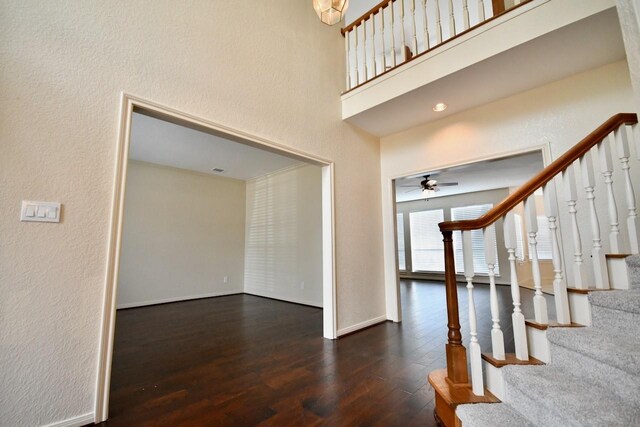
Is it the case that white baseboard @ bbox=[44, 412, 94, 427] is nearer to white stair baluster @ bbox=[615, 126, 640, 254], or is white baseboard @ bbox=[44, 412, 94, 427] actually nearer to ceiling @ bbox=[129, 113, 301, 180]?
ceiling @ bbox=[129, 113, 301, 180]

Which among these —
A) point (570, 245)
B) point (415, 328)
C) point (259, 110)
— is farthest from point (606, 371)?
point (259, 110)

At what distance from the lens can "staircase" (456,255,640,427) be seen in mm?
1155

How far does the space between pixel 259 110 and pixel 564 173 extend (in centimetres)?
245

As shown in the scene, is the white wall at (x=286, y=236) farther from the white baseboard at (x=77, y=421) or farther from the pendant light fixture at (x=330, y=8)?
the white baseboard at (x=77, y=421)

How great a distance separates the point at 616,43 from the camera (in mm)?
2264

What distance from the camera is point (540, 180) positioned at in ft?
5.45

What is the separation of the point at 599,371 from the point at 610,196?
1071 mm

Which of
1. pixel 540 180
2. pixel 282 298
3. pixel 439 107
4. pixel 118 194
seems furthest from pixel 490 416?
pixel 282 298

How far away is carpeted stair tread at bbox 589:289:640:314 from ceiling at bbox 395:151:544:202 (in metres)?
3.10

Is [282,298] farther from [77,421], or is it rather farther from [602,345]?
[602,345]

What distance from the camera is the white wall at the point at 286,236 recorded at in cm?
514

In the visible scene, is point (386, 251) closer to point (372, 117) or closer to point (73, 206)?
point (372, 117)

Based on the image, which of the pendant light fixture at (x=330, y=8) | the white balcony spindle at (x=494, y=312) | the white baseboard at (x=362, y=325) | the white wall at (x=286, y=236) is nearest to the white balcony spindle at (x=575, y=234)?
the white balcony spindle at (x=494, y=312)

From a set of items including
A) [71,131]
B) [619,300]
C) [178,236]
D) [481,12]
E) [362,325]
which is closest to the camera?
[619,300]
